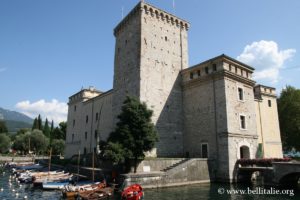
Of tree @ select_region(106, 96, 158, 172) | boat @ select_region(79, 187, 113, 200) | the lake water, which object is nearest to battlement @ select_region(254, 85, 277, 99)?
the lake water


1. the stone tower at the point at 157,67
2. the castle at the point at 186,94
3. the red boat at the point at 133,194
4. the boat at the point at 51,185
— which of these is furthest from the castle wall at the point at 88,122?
the red boat at the point at 133,194

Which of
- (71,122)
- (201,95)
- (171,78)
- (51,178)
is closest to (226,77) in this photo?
(201,95)

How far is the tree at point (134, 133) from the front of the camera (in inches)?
920

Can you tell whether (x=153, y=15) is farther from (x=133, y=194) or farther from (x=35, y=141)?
(x=35, y=141)

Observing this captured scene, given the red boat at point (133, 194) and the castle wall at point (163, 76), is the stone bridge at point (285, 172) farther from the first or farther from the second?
the red boat at point (133, 194)

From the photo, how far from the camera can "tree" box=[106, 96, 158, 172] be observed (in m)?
→ 23.4

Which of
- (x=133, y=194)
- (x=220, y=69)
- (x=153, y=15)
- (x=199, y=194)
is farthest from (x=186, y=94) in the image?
(x=133, y=194)

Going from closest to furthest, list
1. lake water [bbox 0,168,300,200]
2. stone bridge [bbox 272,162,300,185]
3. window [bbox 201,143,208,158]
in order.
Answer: lake water [bbox 0,168,300,200]
stone bridge [bbox 272,162,300,185]
window [bbox 201,143,208,158]

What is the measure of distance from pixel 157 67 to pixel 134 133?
12.1 metres

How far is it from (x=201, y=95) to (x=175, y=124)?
5.17 meters

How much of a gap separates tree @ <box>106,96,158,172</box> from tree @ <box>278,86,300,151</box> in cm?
3020

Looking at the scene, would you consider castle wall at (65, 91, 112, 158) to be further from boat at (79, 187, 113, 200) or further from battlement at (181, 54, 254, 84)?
boat at (79, 187, 113, 200)

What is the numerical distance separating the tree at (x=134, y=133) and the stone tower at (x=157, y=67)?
5962 mm

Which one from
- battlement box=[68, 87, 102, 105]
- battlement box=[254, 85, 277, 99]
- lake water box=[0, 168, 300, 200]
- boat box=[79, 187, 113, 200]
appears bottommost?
lake water box=[0, 168, 300, 200]
